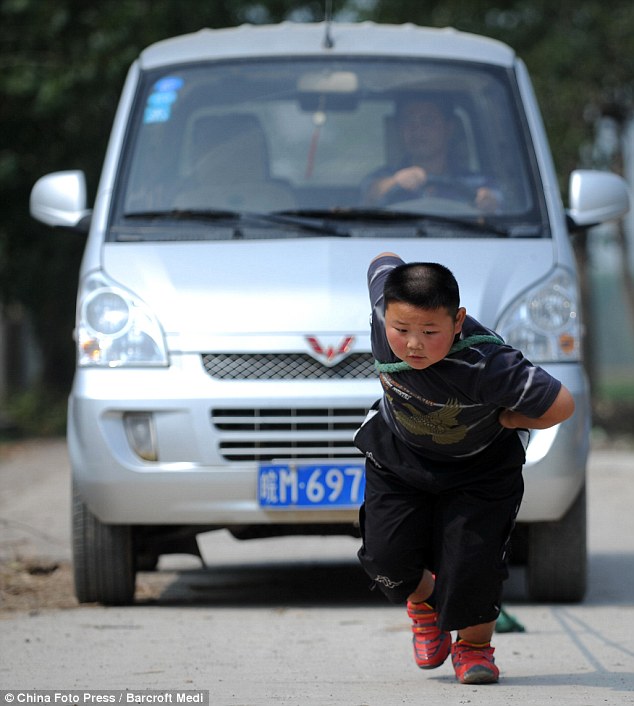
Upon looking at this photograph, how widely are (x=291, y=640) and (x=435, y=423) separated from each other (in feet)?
4.40

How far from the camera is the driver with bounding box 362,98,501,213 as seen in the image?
19.4ft

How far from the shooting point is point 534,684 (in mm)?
4203

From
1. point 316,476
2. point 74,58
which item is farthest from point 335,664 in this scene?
point 74,58

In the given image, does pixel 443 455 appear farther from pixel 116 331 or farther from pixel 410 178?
pixel 410 178

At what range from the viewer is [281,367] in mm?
5336

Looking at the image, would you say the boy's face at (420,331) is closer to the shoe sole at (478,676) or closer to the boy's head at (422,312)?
the boy's head at (422,312)

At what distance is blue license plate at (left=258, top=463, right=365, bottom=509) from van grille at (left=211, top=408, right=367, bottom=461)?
0.18ft

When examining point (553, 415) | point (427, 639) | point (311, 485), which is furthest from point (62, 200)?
point (553, 415)

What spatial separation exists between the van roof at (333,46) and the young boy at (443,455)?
7.84 ft

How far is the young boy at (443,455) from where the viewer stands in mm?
3729

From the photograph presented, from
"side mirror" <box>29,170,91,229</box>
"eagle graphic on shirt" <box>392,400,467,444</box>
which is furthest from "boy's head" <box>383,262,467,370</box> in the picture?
"side mirror" <box>29,170,91,229</box>

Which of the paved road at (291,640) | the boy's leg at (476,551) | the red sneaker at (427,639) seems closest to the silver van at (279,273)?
the paved road at (291,640)

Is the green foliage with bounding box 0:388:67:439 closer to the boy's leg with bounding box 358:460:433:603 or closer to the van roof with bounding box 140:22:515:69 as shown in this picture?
the van roof with bounding box 140:22:515:69

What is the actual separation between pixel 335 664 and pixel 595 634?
104 cm
